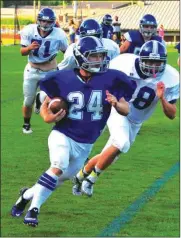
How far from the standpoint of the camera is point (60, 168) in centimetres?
682

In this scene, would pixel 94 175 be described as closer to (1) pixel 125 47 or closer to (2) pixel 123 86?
(2) pixel 123 86

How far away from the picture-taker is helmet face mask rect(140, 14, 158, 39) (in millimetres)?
10980

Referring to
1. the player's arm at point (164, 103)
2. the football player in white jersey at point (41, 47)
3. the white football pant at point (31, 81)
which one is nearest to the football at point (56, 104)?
the player's arm at point (164, 103)

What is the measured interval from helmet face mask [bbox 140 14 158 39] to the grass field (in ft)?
5.18

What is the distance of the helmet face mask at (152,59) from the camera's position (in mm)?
7773

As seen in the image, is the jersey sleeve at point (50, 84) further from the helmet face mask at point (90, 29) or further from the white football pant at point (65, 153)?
the helmet face mask at point (90, 29)

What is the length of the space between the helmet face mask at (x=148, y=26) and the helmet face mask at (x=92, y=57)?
13.8ft

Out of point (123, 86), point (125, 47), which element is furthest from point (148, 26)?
point (123, 86)

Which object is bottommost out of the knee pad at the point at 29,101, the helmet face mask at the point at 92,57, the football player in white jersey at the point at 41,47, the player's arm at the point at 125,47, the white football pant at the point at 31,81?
the knee pad at the point at 29,101

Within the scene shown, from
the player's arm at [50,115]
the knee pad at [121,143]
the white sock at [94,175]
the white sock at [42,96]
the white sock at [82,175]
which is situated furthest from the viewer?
the white sock at [82,175]

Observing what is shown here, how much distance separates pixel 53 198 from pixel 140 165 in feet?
7.00

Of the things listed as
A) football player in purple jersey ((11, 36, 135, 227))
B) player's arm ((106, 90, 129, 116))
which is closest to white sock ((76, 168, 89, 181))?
football player in purple jersey ((11, 36, 135, 227))

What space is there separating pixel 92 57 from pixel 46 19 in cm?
534

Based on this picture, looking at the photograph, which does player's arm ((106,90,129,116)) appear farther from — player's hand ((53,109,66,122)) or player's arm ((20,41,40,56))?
player's arm ((20,41,40,56))
